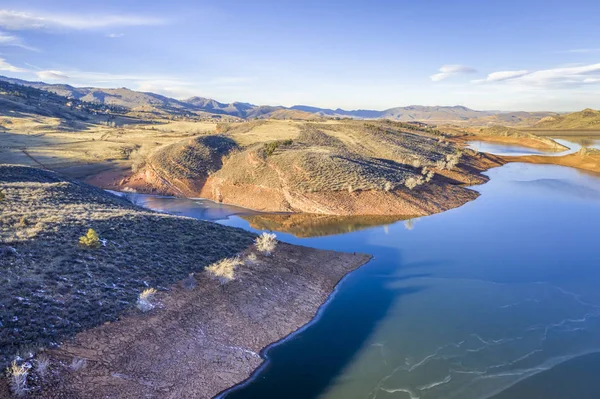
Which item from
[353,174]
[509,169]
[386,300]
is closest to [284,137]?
[353,174]

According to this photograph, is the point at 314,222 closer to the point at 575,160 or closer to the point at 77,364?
the point at 77,364

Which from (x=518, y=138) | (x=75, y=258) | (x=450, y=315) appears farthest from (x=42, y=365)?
(x=518, y=138)

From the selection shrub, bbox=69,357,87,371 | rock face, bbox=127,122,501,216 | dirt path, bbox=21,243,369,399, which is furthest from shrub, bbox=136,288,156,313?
rock face, bbox=127,122,501,216

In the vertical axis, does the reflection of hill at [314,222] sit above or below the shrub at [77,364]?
below

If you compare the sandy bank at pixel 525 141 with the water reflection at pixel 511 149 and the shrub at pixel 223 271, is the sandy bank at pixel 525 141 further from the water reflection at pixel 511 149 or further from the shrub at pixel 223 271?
the shrub at pixel 223 271

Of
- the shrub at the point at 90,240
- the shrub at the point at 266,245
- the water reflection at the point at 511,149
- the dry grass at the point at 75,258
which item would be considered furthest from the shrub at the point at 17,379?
the water reflection at the point at 511,149

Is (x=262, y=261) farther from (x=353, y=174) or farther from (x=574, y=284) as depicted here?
(x=353, y=174)

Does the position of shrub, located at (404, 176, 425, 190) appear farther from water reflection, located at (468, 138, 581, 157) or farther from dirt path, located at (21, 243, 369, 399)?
water reflection, located at (468, 138, 581, 157)
